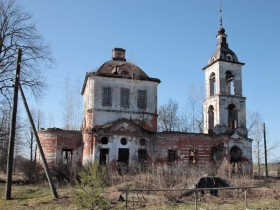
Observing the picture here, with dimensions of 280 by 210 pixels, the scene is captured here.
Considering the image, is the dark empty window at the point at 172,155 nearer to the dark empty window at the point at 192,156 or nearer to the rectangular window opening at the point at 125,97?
the dark empty window at the point at 192,156

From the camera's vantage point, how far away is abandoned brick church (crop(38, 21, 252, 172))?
2736cm

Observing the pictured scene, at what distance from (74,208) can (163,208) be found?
3.62m

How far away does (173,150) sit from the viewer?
2927 centimetres

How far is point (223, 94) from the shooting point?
104 feet

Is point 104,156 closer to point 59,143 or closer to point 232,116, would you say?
point 59,143

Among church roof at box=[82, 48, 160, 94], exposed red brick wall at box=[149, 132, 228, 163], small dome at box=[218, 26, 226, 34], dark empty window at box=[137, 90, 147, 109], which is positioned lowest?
exposed red brick wall at box=[149, 132, 228, 163]

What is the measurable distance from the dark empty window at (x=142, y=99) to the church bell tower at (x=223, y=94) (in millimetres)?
6783

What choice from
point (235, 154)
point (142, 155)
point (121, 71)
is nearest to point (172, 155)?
point (142, 155)

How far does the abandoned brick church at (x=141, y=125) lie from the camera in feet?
89.8

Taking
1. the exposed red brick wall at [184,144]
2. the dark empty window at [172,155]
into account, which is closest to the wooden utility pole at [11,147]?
the exposed red brick wall at [184,144]

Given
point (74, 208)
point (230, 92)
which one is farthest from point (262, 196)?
point (230, 92)

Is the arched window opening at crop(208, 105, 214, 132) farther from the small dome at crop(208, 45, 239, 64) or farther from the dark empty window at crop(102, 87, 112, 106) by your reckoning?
the dark empty window at crop(102, 87, 112, 106)

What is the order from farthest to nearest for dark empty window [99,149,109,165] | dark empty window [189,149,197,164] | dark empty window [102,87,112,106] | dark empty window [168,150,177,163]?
dark empty window [189,149,197,164], dark empty window [102,87,112,106], dark empty window [168,150,177,163], dark empty window [99,149,109,165]

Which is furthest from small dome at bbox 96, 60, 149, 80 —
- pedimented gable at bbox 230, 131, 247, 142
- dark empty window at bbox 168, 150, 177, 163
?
pedimented gable at bbox 230, 131, 247, 142
